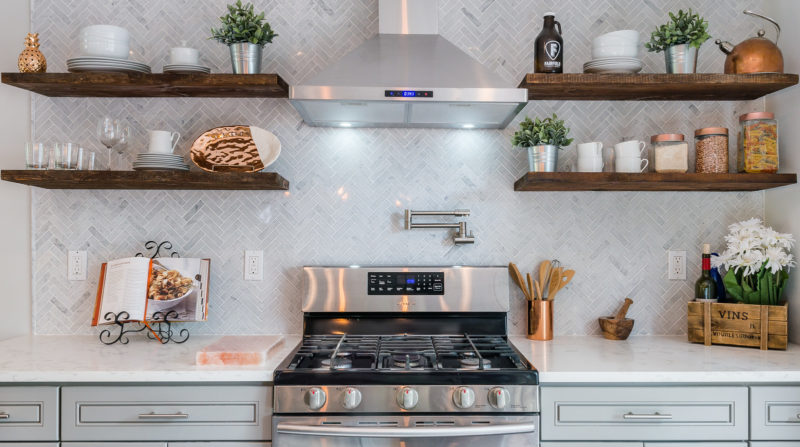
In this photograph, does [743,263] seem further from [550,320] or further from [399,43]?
[399,43]

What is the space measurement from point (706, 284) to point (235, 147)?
6.64 feet

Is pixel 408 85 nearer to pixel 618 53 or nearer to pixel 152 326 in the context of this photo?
pixel 618 53

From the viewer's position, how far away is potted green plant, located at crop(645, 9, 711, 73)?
6.71ft

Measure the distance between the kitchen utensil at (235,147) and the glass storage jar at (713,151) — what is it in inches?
67.7

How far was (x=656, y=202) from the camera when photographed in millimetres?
2363

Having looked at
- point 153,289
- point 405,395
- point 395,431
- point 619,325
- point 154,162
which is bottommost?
point 395,431

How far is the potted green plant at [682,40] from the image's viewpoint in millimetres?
2045

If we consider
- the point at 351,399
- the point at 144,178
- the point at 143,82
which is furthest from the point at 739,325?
the point at 143,82

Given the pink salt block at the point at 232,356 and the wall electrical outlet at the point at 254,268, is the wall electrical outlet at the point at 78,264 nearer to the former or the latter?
the wall electrical outlet at the point at 254,268

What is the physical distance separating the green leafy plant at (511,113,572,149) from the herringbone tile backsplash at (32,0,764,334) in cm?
20

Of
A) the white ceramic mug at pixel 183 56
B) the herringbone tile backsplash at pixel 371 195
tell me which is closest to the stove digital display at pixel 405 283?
the herringbone tile backsplash at pixel 371 195

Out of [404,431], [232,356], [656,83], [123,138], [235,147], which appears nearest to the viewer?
[404,431]

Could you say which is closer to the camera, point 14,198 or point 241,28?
point 241,28

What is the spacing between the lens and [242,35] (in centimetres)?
209
